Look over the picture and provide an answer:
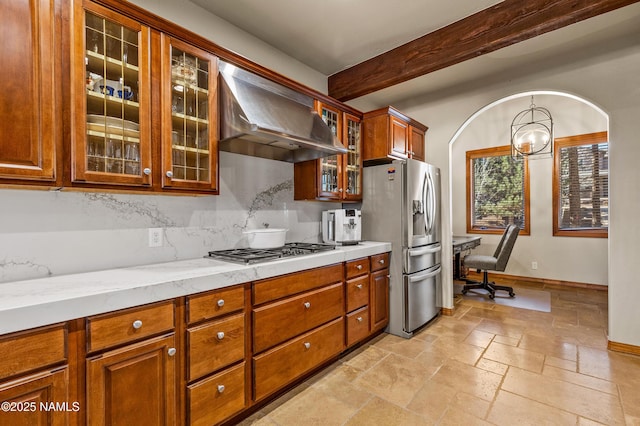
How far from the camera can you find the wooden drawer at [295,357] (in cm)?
189

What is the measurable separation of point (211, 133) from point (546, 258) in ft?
18.6

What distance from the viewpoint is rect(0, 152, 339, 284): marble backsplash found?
1587mm

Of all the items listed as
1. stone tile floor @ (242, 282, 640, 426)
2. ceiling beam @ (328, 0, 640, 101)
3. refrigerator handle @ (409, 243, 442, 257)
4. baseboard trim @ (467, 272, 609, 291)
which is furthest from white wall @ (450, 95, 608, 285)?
ceiling beam @ (328, 0, 640, 101)

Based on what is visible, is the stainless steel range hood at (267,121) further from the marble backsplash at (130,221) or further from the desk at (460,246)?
the desk at (460,246)

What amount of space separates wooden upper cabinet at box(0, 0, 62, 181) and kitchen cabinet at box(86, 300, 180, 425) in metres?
0.76

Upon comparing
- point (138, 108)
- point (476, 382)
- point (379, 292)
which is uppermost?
point (138, 108)

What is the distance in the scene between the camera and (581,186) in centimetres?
490

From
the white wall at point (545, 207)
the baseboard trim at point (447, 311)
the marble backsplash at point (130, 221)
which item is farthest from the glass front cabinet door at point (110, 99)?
the white wall at point (545, 207)

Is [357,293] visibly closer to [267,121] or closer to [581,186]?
[267,121]

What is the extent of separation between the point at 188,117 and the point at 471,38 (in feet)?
7.68

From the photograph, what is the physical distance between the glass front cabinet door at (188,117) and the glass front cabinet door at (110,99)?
0.11m

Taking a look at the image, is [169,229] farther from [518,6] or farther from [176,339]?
[518,6]

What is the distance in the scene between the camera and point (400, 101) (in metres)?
4.10

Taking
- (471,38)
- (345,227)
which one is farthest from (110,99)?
(471,38)
